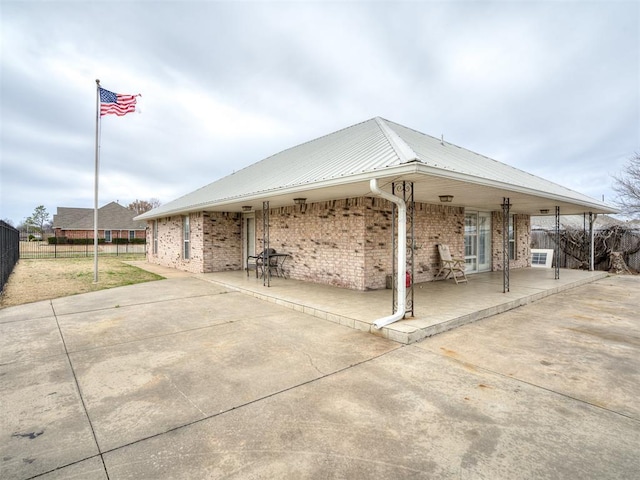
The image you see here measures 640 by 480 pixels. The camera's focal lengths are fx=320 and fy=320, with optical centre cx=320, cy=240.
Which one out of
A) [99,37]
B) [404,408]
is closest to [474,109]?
[99,37]

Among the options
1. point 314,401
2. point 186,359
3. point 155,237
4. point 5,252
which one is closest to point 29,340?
point 186,359

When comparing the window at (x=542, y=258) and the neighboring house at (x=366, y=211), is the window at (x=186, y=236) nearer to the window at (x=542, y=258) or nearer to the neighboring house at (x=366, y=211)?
the neighboring house at (x=366, y=211)

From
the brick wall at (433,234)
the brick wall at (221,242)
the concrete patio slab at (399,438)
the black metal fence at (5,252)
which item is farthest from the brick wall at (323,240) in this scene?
the black metal fence at (5,252)

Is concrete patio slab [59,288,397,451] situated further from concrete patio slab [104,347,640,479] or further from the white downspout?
the white downspout

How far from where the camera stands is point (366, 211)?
772cm

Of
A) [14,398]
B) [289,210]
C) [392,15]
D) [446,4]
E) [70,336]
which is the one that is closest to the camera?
[14,398]

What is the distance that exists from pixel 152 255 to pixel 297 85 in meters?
11.7

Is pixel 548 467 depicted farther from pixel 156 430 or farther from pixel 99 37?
pixel 99 37

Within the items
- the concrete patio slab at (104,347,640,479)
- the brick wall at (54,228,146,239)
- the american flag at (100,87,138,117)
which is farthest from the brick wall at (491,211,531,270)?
the brick wall at (54,228,146,239)

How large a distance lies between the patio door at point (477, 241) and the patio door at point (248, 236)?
7.50 metres

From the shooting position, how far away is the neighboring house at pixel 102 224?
1478 inches

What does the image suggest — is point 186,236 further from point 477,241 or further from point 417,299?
point 477,241

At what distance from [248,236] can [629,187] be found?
67.4ft

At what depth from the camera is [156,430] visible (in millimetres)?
2408
